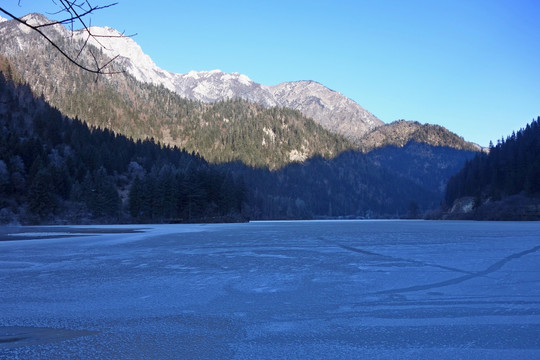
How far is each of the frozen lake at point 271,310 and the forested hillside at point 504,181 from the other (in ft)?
270

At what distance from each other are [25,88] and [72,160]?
4042cm

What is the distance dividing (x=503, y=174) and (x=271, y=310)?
366 feet

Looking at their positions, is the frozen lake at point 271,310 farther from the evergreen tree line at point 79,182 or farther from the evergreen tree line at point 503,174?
the evergreen tree line at point 503,174

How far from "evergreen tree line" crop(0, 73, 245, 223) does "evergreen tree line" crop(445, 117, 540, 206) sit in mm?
62149

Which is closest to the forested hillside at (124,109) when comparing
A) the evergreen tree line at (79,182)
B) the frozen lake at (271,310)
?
the evergreen tree line at (79,182)

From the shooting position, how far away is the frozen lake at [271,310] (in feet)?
16.2

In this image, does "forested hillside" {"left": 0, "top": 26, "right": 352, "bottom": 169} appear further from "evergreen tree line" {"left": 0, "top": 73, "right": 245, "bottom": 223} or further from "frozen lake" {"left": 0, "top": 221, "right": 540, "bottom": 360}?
"frozen lake" {"left": 0, "top": 221, "right": 540, "bottom": 360}

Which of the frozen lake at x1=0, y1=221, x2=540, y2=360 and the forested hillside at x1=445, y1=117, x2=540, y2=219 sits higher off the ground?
the forested hillside at x1=445, y1=117, x2=540, y2=219

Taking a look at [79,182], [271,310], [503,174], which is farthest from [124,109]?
[271,310]

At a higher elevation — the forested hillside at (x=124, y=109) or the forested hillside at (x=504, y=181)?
the forested hillside at (x=124, y=109)

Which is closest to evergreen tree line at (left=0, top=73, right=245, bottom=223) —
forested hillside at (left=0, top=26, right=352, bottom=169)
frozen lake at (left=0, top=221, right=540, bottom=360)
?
frozen lake at (left=0, top=221, right=540, bottom=360)

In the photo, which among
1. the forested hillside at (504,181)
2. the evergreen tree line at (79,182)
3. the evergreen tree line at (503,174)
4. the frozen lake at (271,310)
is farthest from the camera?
the evergreen tree line at (503,174)

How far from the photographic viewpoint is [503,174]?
330 ft

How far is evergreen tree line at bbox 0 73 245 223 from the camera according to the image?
198ft
